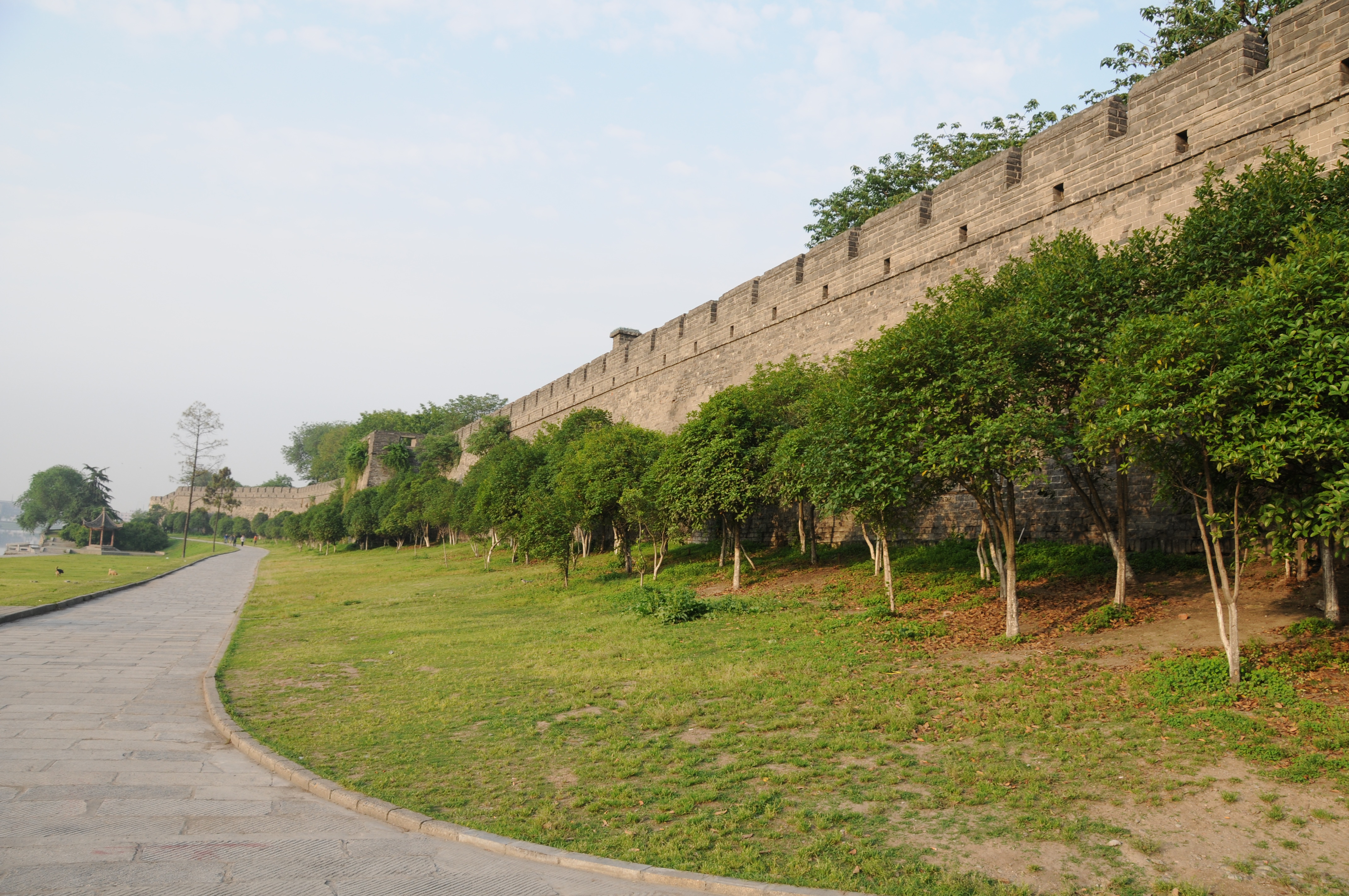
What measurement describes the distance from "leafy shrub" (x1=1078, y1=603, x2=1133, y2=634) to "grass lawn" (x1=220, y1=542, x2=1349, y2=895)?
2.3 inches

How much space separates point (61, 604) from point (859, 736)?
14.5 meters

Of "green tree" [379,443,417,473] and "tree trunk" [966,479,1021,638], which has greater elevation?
"green tree" [379,443,417,473]

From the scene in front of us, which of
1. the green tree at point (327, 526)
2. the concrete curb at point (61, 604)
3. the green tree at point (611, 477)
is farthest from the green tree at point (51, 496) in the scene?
the green tree at point (611, 477)

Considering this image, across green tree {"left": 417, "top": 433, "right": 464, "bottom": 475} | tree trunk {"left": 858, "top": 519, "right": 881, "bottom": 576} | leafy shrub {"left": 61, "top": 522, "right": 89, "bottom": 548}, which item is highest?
green tree {"left": 417, "top": 433, "right": 464, "bottom": 475}

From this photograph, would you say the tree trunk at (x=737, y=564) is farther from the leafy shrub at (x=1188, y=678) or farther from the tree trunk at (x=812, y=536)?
the leafy shrub at (x=1188, y=678)

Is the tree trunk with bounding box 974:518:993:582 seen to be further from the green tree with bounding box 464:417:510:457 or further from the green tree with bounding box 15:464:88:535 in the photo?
the green tree with bounding box 15:464:88:535

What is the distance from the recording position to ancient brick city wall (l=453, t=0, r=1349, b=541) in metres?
8.49

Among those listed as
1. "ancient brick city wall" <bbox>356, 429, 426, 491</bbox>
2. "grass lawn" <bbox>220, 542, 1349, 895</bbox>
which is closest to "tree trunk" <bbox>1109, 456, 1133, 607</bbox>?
"grass lawn" <bbox>220, 542, 1349, 895</bbox>

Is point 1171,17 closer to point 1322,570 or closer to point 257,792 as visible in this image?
point 1322,570

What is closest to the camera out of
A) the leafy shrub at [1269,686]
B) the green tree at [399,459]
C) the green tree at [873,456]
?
the leafy shrub at [1269,686]

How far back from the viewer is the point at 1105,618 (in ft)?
25.2

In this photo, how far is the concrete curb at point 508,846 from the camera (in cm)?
337

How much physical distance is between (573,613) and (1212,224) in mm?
9716

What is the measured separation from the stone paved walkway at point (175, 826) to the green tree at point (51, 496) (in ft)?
266
